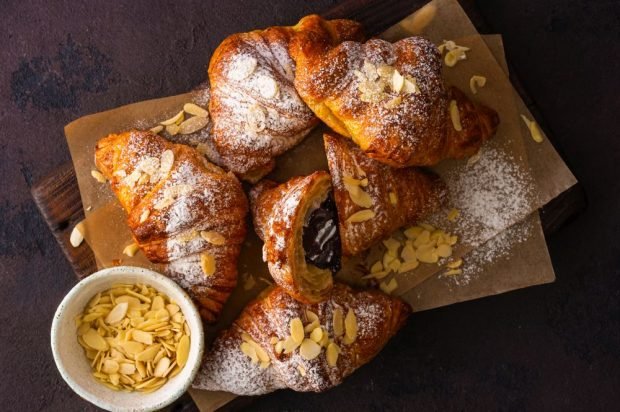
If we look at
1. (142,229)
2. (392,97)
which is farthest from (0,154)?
(392,97)

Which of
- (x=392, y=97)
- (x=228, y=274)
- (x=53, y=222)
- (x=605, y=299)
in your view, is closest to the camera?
(x=392, y=97)

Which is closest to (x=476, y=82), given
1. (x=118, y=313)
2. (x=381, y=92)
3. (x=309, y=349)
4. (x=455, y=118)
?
(x=455, y=118)

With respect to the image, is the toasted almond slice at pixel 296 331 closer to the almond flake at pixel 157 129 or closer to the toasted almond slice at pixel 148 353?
the toasted almond slice at pixel 148 353

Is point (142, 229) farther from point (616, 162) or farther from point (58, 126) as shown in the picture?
point (616, 162)

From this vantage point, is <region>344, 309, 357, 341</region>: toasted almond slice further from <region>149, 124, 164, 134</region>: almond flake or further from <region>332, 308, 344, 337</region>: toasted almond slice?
<region>149, 124, 164, 134</region>: almond flake

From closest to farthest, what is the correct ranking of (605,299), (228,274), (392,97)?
(392,97) → (228,274) → (605,299)

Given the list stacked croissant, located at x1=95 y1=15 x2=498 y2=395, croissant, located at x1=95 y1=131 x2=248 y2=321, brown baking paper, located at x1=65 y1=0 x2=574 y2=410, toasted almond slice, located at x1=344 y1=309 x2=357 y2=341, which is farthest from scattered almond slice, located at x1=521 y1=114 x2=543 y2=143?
croissant, located at x1=95 y1=131 x2=248 y2=321
